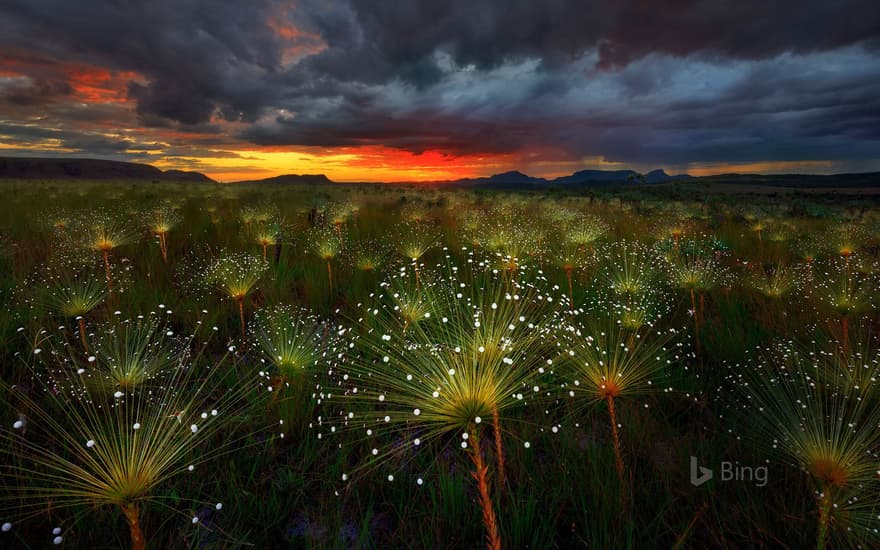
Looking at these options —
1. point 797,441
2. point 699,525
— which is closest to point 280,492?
point 699,525

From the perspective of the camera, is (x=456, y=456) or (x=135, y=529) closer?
(x=135, y=529)

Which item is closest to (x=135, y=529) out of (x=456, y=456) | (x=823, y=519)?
(x=456, y=456)

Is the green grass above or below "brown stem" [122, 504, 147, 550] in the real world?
below

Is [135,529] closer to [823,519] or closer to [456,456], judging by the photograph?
[456,456]

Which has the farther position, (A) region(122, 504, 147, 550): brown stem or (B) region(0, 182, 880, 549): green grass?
(B) region(0, 182, 880, 549): green grass

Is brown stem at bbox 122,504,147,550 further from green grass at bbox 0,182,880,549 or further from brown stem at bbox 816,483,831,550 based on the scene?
brown stem at bbox 816,483,831,550

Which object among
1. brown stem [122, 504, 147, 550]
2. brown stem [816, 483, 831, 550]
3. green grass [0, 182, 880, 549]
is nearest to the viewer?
brown stem [122, 504, 147, 550]

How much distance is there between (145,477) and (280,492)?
52.1 inches

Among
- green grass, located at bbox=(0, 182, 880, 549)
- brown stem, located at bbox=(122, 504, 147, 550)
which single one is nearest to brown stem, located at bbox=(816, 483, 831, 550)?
green grass, located at bbox=(0, 182, 880, 549)

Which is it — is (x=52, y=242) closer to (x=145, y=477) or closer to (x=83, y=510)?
(x=83, y=510)

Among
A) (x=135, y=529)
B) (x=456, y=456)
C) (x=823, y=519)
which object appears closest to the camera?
(x=135, y=529)

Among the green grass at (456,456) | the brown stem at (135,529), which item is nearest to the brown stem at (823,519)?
the green grass at (456,456)

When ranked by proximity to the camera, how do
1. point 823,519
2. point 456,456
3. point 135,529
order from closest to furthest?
point 135,529 → point 823,519 → point 456,456

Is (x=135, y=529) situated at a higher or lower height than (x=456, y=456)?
higher
